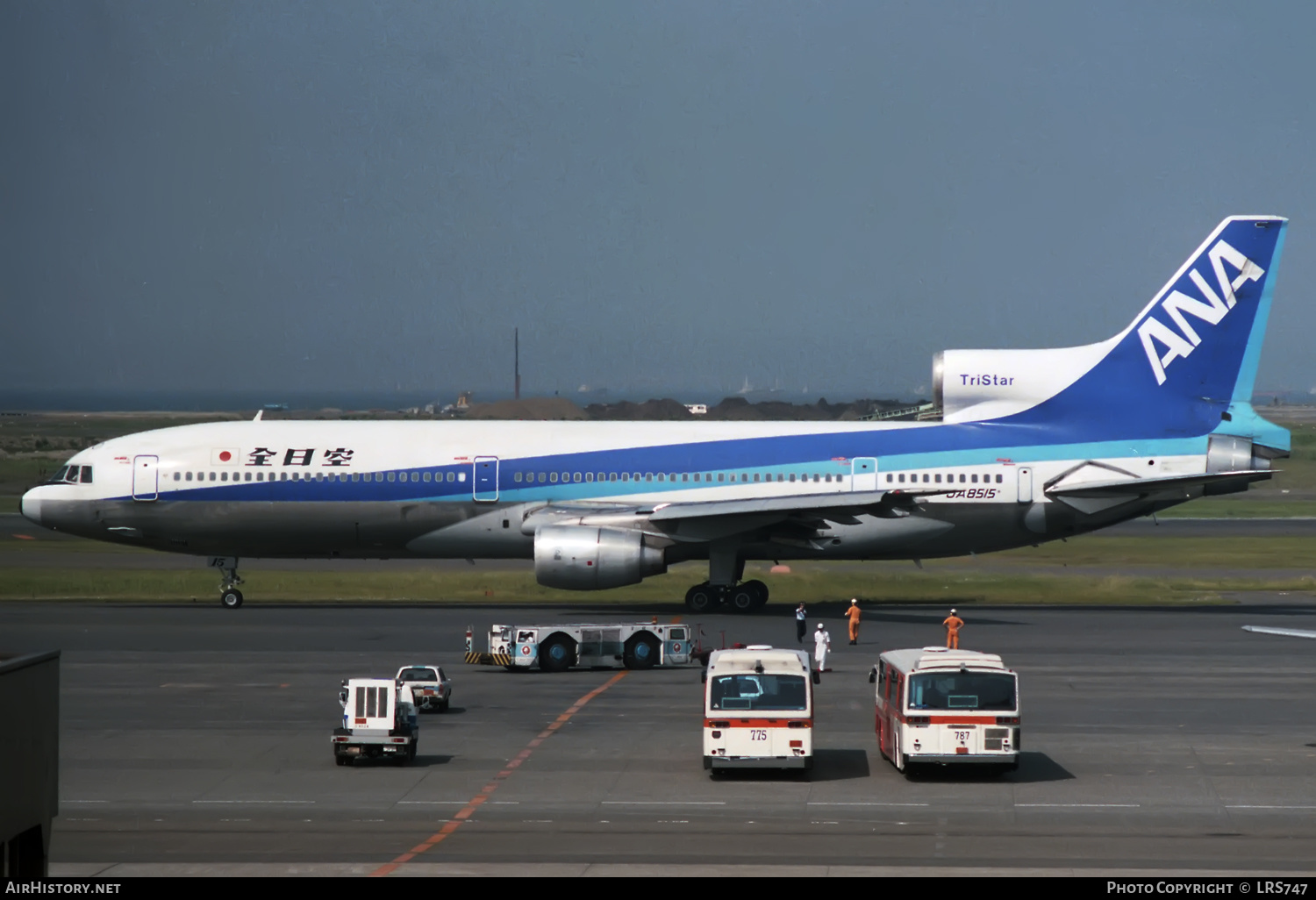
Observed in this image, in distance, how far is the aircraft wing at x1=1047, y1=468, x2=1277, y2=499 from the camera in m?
55.3

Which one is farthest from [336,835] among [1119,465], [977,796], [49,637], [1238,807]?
[1119,465]

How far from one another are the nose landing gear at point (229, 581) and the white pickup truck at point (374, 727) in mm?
27346

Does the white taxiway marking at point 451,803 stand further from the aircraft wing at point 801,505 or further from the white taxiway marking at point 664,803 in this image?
the aircraft wing at point 801,505

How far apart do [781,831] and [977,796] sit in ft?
14.8

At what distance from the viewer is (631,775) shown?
28.4m

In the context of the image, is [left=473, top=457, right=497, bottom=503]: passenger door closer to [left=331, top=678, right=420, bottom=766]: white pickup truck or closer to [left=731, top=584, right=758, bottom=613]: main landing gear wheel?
[left=731, top=584, right=758, bottom=613]: main landing gear wheel

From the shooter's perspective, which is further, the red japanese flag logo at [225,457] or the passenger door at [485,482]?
the red japanese flag logo at [225,457]

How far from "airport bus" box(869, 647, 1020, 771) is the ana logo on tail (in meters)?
32.4

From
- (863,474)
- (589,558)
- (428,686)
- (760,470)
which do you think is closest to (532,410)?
(760,470)

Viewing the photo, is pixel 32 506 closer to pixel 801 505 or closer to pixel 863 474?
pixel 801 505

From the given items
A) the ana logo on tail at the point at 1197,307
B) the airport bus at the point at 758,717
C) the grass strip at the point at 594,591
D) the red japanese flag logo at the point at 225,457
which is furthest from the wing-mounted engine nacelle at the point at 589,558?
the airport bus at the point at 758,717

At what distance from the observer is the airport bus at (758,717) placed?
91.5 ft

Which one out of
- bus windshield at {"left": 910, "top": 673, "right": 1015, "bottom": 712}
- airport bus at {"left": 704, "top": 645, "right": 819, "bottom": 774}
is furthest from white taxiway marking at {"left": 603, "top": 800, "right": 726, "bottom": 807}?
bus windshield at {"left": 910, "top": 673, "right": 1015, "bottom": 712}

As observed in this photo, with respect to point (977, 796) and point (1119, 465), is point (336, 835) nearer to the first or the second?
point (977, 796)
